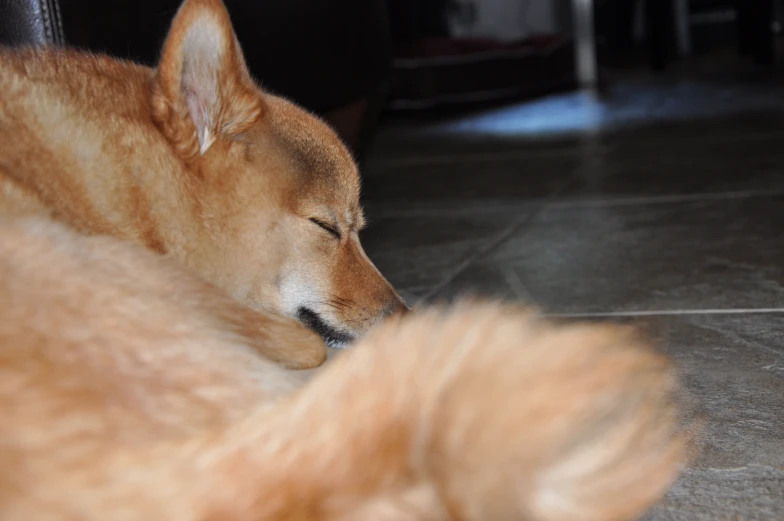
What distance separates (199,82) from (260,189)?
0.62ft

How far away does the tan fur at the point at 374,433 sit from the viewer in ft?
2.20

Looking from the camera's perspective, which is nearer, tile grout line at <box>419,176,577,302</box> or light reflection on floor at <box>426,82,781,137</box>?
tile grout line at <box>419,176,577,302</box>

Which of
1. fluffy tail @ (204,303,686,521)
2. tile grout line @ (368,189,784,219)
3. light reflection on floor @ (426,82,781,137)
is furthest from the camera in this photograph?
light reflection on floor @ (426,82,781,137)

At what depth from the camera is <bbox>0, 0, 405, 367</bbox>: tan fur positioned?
1382mm

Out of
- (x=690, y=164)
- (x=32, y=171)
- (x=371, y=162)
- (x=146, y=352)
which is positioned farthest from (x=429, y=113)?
(x=146, y=352)

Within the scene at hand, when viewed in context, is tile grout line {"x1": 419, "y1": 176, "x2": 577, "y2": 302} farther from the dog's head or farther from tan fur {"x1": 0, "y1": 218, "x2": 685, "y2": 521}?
tan fur {"x1": 0, "y1": 218, "x2": 685, "y2": 521}

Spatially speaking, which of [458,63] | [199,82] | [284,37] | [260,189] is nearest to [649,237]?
[284,37]

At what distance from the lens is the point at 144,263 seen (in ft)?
3.73

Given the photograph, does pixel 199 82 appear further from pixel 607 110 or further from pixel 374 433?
pixel 607 110

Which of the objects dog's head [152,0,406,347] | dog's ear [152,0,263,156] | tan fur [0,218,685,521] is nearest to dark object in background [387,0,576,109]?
dog's head [152,0,406,347]

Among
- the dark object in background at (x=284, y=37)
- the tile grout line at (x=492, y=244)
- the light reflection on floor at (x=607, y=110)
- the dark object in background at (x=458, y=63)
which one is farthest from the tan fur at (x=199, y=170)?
the dark object in background at (x=458, y=63)

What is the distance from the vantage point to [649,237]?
8.36 ft

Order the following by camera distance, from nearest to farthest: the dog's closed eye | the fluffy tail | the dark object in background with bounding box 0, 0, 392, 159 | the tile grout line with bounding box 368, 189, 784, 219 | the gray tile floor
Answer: the fluffy tail < the gray tile floor < the dog's closed eye < the dark object in background with bounding box 0, 0, 392, 159 < the tile grout line with bounding box 368, 189, 784, 219

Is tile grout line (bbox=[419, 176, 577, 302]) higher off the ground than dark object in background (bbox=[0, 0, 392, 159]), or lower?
lower
